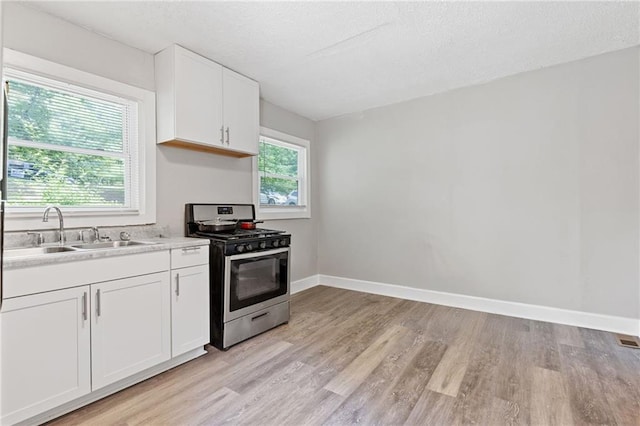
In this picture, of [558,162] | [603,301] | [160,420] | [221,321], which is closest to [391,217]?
[558,162]

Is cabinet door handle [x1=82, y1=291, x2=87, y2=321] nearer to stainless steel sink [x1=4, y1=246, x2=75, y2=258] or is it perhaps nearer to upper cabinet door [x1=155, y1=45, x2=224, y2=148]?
stainless steel sink [x1=4, y1=246, x2=75, y2=258]

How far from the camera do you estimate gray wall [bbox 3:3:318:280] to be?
2.09 meters

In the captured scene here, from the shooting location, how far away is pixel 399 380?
211 cm

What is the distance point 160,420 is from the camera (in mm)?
1710

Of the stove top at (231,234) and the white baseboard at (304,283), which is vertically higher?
the stove top at (231,234)

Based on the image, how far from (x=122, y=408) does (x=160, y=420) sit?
30 cm

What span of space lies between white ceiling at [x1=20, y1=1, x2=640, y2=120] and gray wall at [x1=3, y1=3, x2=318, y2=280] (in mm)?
99

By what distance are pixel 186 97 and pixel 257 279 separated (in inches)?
67.5

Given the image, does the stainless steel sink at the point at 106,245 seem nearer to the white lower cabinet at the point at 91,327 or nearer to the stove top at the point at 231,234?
the white lower cabinet at the point at 91,327

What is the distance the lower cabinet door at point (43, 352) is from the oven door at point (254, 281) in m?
0.97

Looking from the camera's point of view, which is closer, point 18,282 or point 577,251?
point 18,282

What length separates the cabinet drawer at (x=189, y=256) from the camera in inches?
89.8

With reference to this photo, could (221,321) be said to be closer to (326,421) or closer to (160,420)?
(160,420)

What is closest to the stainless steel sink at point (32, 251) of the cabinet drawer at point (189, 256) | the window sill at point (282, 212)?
the cabinet drawer at point (189, 256)
